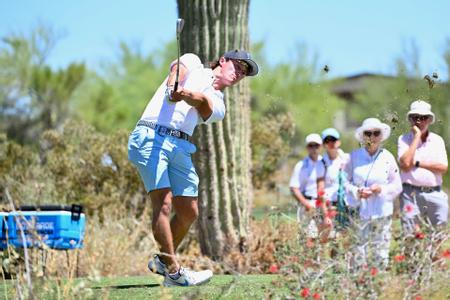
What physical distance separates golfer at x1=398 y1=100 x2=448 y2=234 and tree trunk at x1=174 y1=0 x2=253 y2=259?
222 cm

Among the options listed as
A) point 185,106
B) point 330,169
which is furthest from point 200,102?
point 330,169

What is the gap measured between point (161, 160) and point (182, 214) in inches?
21.2

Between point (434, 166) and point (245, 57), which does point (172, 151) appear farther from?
point (434, 166)

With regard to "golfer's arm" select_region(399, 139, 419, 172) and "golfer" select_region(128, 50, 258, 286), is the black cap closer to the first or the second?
"golfer" select_region(128, 50, 258, 286)

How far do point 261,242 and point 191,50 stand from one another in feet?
7.67

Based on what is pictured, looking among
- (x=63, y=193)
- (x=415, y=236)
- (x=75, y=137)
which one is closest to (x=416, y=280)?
(x=415, y=236)

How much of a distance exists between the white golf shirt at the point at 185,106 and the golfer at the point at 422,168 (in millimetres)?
2753

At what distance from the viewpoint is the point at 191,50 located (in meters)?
11.8

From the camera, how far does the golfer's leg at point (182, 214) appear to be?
820cm

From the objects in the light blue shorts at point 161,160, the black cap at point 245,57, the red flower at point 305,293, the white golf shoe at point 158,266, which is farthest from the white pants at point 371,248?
the black cap at point 245,57

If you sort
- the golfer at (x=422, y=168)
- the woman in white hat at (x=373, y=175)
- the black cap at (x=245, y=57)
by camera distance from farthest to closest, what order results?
the golfer at (x=422, y=168), the woman in white hat at (x=373, y=175), the black cap at (x=245, y=57)

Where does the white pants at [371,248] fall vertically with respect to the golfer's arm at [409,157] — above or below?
below

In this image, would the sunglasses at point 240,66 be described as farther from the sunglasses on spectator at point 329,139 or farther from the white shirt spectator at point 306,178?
the white shirt spectator at point 306,178

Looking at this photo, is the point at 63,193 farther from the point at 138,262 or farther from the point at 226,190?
the point at 226,190
